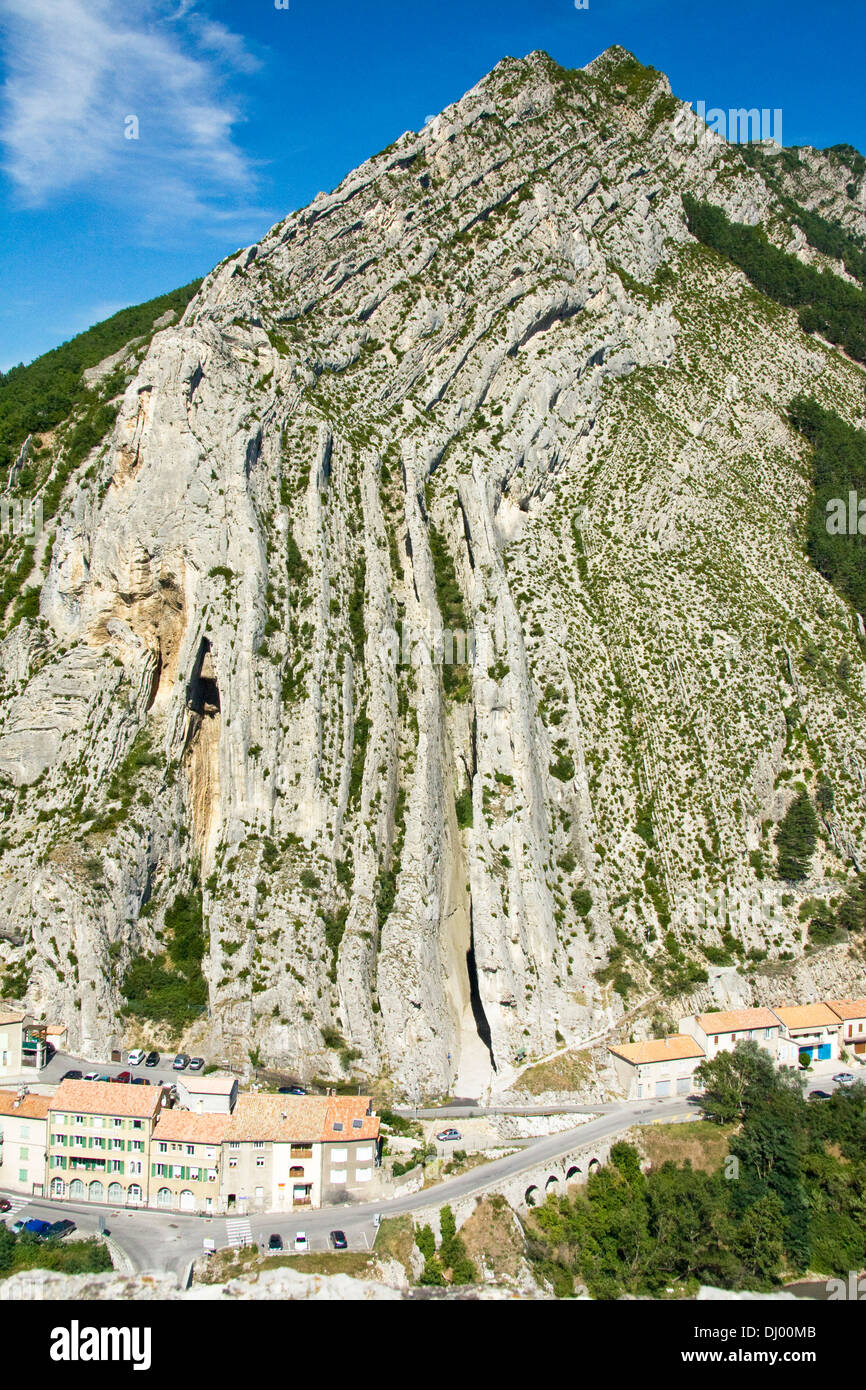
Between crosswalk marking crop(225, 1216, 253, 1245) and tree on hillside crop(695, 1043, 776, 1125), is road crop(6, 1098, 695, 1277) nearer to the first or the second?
crosswalk marking crop(225, 1216, 253, 1245)

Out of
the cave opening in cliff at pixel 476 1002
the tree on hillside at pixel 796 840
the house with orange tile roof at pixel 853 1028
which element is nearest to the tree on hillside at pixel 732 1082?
the house with orange tile roof at pixel 853 1028

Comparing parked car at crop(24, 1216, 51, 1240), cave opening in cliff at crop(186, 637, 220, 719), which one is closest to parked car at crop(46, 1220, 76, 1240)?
parked car at crop(24, 1216, 51, 1240)

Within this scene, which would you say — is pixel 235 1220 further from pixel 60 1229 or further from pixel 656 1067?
pixel 656 1067

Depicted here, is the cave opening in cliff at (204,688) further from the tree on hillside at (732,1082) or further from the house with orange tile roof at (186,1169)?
the tree on hillside at (732,1082)

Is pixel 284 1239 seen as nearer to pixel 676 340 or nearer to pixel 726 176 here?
pixel 676 340

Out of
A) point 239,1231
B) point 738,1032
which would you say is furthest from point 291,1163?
point 738,1032
